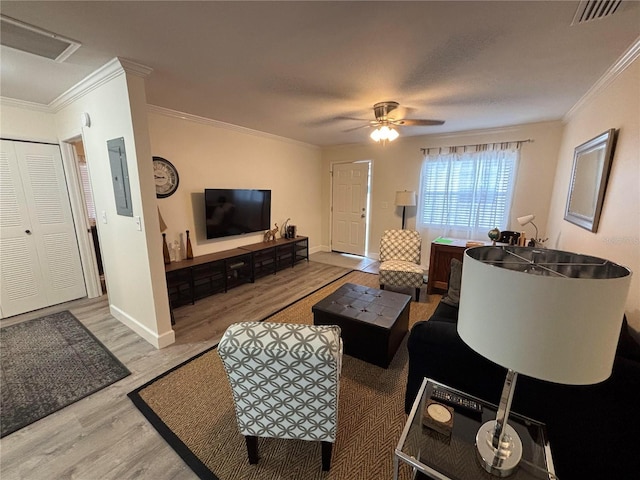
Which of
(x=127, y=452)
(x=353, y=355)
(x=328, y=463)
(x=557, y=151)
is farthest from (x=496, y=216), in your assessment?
(x=127, y=452)

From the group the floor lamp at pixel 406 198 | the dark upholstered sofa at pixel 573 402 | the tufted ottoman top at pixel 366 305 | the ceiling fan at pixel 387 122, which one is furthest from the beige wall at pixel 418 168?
the dark upholstered sofa at pixel 573 402

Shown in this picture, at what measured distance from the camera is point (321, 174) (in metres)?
5.93

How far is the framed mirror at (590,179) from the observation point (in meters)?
1.97

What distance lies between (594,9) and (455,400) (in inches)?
84.7

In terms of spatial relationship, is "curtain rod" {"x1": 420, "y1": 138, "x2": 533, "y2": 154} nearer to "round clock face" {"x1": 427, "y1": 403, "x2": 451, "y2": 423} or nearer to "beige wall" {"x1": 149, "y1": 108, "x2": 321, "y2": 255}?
"beige wall" {"x1": 149, "y1": 108, "x2": 321, "y2": 255}

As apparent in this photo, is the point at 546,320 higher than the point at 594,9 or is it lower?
lower

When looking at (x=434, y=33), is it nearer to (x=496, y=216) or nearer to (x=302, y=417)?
(x=302, y=417)

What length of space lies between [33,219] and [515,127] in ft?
21.5

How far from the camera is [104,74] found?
208 cm

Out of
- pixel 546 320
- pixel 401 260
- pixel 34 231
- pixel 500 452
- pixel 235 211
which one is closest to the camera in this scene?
pixel 546 320

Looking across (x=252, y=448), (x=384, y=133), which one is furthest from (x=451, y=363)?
(x=384, y=133)

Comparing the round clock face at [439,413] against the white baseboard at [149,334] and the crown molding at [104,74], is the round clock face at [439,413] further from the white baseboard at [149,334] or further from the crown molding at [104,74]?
the crown molding at [104,74]

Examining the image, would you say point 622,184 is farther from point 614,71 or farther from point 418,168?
point 418,168

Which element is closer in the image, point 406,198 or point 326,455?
point 326,455
